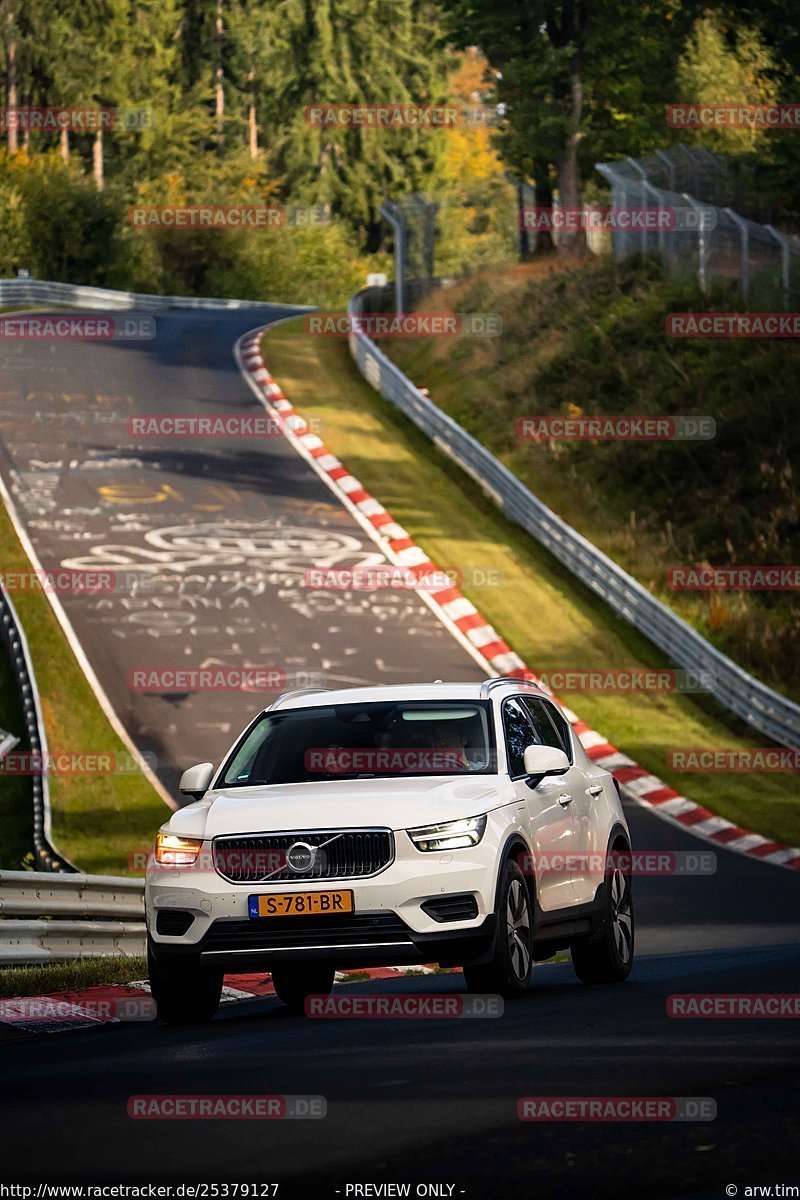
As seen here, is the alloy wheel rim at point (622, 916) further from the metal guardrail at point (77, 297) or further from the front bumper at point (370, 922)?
the metal guardrail at point (77, 297)

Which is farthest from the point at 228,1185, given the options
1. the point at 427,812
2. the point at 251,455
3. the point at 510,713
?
the point at 251,455

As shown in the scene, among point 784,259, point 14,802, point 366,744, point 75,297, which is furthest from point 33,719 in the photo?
point 75,297

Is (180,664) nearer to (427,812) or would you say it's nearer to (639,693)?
(639,693)

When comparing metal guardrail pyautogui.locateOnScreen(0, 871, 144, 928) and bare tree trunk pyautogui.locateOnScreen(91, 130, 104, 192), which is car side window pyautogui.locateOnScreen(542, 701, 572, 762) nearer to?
metal guardrail pyautogui.locateOnScreen(0, 871, 144, 928)

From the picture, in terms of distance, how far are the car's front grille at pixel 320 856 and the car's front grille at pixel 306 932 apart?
0.21 metres

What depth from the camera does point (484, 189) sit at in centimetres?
12306

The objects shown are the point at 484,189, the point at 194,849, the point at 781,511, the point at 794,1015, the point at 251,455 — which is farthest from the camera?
the point at 484,189

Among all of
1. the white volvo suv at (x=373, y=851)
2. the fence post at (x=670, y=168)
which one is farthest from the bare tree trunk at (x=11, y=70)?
the white volvo suv at (x=373, y=851)

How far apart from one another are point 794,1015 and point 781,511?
23.7 m

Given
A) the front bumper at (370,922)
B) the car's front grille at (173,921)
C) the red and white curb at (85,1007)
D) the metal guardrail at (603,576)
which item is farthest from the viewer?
the metal guardrail at (603,576)

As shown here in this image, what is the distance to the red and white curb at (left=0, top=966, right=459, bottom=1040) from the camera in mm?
9820

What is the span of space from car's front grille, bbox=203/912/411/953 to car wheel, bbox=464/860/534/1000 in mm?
531

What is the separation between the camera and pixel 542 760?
10016 mm

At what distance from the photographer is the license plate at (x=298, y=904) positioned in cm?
932
